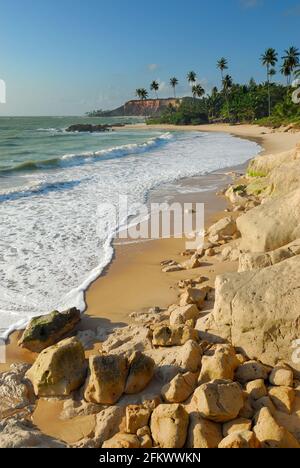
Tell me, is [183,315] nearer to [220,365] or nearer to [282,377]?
[220,365]

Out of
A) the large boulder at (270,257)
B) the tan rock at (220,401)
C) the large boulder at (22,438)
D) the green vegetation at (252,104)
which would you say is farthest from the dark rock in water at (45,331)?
the green vegetation at (252,104)

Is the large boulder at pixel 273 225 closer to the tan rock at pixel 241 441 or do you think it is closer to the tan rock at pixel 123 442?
the tan rock at pixel 241 441

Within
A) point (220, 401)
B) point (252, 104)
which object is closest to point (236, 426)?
point (220, 401)

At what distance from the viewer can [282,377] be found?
13.1 ft

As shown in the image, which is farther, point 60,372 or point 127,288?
point 127,288

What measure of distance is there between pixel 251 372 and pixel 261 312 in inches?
25.7

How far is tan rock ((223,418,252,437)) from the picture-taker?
11.5 ft

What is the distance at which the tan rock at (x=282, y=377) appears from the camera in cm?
398

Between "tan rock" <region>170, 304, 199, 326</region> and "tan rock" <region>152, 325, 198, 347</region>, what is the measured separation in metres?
0.45

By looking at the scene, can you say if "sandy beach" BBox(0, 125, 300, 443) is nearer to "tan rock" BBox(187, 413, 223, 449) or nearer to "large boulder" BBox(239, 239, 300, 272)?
"large boulder" BBox(239, 239, 300, 272)

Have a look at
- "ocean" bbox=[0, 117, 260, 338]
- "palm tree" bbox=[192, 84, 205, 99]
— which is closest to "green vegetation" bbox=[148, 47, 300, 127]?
"palm tree" bbox=[192, 84, 205, 99]

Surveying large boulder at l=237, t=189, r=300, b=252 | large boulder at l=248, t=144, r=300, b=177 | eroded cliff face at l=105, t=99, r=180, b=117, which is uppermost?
eroded cliff face at l=105, t=99, r=180, b=117

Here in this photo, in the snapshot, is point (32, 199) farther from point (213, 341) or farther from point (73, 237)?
point (213, 341)
